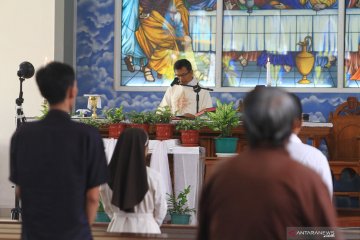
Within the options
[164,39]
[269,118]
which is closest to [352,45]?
[164,39]

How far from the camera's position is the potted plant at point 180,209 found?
6.58 m

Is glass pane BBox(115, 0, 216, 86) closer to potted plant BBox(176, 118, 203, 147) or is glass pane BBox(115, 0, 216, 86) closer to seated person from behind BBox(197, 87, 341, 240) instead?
potted plant BBox(176, 118, 203, 147)

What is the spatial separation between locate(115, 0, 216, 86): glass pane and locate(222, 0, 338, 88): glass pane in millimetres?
270

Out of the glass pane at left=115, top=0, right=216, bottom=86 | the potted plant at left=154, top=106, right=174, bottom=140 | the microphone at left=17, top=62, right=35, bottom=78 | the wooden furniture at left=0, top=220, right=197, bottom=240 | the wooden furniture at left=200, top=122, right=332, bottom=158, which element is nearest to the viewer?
the wooden furniture at left=0, top=220, right=197, bottom=240

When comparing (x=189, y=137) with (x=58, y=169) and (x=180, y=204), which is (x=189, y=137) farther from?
(x=58, y=169)

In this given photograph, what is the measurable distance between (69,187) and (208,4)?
8037mm

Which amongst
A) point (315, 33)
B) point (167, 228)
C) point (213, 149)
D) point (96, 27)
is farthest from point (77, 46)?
point (167, 228)

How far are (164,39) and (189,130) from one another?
4115 millimetres

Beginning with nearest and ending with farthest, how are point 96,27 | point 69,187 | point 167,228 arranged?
point 69,187 → point 167,228 → point 96,27

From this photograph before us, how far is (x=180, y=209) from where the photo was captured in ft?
21.7

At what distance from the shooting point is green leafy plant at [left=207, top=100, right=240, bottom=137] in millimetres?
6770

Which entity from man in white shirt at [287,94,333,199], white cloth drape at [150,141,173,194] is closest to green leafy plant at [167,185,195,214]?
white cloth drape at [150,141,173,194]

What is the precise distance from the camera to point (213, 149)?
7254 mm

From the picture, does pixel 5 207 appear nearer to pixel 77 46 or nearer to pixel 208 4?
pixel 77 46
